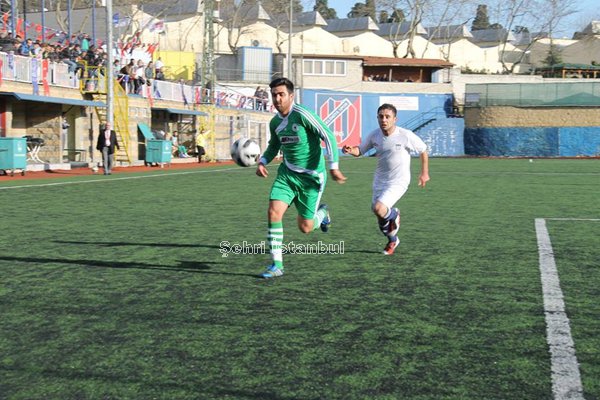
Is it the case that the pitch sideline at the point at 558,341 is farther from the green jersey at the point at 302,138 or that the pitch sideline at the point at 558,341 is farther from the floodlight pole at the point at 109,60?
the floodlight pole at the point at 109,60

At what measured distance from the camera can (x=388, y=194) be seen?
894 centimetres

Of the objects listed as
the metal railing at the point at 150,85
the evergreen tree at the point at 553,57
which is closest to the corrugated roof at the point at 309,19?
the evergreen tree at the point at 553,57

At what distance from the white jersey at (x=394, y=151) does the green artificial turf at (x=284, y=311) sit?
0.82 m

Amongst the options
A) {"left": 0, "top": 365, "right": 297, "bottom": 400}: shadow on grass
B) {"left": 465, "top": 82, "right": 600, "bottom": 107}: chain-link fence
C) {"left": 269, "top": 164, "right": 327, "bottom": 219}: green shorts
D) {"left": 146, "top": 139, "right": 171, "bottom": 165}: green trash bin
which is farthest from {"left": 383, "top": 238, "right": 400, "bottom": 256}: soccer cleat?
{"left": 465, "top": 82, "right": 600, "bottom": 107}: chain-link fence

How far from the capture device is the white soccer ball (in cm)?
843

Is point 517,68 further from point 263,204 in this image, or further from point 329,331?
point 329,331

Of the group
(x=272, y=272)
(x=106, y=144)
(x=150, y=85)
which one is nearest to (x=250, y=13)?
(x=150, y=85)

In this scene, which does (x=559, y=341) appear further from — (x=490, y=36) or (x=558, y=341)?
(x=490, y=36)

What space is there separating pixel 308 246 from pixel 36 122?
916 inches

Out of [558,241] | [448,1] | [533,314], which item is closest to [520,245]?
[558,241]

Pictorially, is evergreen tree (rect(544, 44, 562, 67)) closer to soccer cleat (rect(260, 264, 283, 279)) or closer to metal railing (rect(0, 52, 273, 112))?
metal railing (rect(0, 52, 273, 112))

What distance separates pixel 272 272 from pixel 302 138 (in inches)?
51.2

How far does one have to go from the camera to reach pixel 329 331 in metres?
5.17

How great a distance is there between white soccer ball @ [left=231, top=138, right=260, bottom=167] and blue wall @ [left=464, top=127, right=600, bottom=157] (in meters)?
51.8
